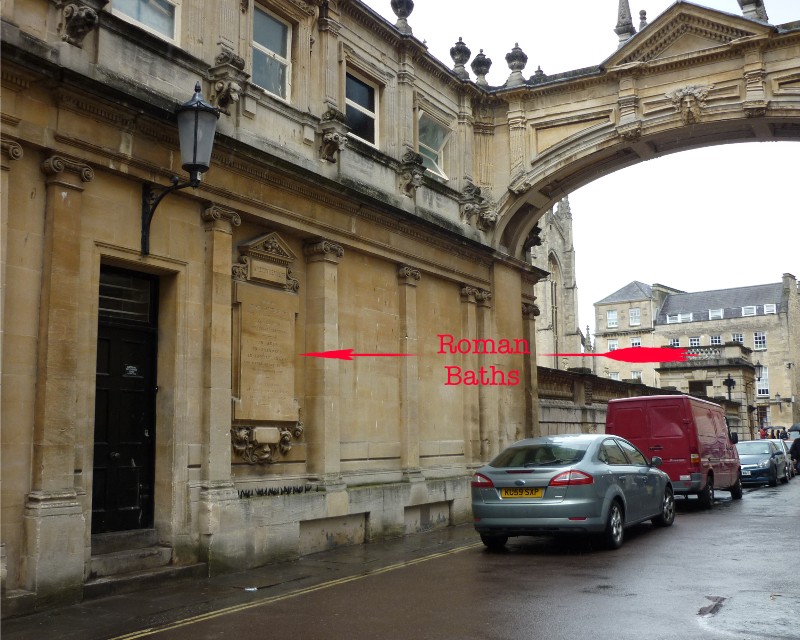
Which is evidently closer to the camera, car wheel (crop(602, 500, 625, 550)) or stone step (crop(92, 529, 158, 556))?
stone step (crop(92, 529, 158, 556))

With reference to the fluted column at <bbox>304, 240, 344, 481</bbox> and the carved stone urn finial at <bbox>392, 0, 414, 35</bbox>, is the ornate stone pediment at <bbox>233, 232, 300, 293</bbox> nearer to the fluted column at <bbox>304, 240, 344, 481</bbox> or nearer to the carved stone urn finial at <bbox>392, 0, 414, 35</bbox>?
→ the fluted column at <bbox>304, 240, 344, 481</bbox>

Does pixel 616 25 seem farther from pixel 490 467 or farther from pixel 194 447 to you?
pixel 194 447

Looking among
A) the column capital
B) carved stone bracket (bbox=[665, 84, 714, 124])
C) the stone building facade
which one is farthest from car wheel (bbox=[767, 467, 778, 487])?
the column capital

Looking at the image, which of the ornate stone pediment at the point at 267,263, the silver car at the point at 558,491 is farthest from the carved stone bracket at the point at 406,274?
the silver car at the point at 558,491

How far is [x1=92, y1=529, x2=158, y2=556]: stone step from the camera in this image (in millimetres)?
9296

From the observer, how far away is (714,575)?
8.98m

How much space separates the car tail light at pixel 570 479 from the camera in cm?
1066

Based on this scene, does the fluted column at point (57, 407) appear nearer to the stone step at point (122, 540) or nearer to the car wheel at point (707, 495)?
the stone step at point (122, 540)

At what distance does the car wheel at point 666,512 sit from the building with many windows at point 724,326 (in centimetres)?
5173

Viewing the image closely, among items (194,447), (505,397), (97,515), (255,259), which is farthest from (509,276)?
(97,515)

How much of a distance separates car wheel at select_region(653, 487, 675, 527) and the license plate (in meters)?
3.91

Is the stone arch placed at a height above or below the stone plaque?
above

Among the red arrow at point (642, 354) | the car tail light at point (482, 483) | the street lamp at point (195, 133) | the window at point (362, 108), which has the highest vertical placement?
the red arrow at point (642, 354)

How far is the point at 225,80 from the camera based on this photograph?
10.9 m
